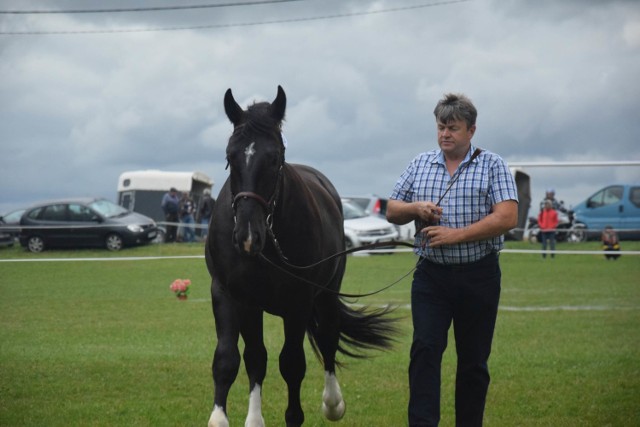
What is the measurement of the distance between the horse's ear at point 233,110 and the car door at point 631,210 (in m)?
15.2

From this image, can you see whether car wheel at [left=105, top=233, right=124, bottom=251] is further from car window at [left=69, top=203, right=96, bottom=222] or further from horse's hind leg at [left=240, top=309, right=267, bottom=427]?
horse's hind leg at [left=240, top=309, right=267, bottom=427]

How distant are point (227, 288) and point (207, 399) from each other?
1.99 metres

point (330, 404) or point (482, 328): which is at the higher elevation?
point (482, 328)

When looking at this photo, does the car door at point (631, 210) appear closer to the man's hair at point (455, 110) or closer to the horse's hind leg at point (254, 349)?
the horse's hind leg at point (254, 349)

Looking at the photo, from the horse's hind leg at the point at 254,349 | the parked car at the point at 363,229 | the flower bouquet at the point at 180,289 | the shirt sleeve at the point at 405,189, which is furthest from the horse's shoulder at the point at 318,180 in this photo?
the parked car at the point at 363,229

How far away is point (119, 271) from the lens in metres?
22.3

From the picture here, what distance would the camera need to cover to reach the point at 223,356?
18.3ft

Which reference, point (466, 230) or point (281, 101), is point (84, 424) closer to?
point (281, 101)

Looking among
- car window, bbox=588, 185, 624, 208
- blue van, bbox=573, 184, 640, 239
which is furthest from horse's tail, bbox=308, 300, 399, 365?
car window, bbox=588, 185, 624, 208

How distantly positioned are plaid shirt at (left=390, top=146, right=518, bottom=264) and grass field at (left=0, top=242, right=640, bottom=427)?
6.00 ft

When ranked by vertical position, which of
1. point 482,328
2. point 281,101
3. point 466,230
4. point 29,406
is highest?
point 281,101

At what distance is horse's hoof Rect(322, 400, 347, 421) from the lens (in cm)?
686

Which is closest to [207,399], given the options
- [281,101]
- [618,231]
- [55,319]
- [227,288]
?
[227,288]

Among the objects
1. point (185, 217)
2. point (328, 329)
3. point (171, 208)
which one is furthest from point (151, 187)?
point (328, 329)
